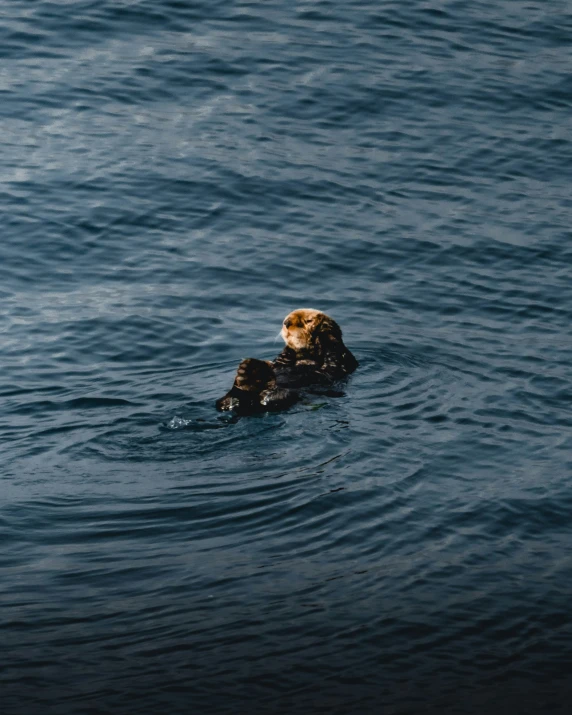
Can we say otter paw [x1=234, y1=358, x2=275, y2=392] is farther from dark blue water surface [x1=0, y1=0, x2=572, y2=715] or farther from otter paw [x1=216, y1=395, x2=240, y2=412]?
dark blue water surface [x1=0, y1=0, x2=572, y2=715]

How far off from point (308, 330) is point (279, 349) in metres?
1.68

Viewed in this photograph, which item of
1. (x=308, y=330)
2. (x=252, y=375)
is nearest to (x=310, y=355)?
(x=308, y=330)

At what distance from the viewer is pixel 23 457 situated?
10570 mm

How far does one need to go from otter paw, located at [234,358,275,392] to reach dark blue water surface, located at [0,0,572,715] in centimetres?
40

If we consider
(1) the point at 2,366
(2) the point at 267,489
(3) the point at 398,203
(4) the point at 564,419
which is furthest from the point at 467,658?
(3) the point at 398,203

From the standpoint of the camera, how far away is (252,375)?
36.4 ft

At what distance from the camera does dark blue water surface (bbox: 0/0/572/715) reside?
7.48 meters

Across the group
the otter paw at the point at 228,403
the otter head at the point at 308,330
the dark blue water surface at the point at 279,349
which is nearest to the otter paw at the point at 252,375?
the otter paw at the point at 228,403

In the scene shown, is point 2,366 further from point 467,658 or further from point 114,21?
point 114,21

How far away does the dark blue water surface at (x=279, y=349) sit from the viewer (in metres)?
7.48

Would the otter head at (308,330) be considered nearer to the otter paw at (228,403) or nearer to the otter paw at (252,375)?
the otter paw at (252,375)

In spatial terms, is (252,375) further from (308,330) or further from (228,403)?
(308,330)

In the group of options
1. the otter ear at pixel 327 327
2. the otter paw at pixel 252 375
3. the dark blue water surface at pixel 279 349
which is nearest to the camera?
the dark blue water surface at pixel 279 349

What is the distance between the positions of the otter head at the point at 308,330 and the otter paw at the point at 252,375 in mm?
1133
